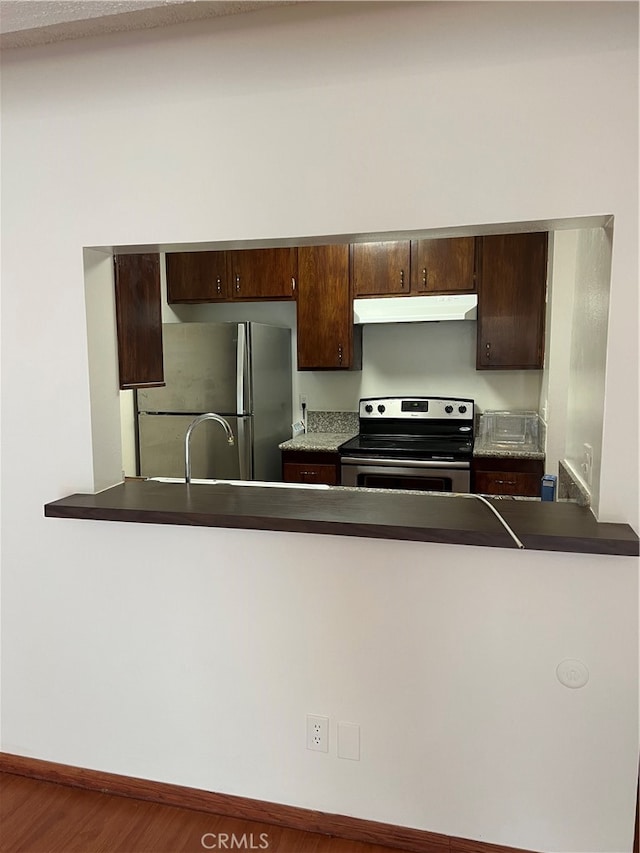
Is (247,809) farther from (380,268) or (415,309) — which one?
(380,268)

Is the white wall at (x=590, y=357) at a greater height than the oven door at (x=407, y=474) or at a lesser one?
greater

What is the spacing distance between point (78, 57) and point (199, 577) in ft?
5.46

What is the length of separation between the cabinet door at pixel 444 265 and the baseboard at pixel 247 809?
298 centimetres

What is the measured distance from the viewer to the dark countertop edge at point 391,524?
4.77ft

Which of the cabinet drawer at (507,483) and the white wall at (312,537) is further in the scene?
the cabinet drawer at (507,483)

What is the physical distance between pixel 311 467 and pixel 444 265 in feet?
5.19

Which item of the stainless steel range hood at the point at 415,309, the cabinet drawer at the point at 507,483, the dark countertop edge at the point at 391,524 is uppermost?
the stainless steel range hood at the point at 415,309

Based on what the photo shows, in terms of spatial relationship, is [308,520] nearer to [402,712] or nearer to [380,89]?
[402,712]

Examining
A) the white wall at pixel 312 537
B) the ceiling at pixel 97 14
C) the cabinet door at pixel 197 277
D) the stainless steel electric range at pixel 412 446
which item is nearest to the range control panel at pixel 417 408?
the stainless steel electric range at pixel 412 446

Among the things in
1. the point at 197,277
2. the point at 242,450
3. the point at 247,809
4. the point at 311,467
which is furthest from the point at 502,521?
the point at 197,277

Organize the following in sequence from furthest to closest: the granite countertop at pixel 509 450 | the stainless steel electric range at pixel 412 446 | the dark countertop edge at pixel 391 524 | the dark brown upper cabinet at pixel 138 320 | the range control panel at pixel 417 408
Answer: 1. the range control panel at pixel 417 408
2. the stainless steel electric range at pixel 412 446
3. the granite countertop at pixel 509 450
4. the dark brown upper cabinet at pixel 138 320
5. the dark countertop edge at pixel 391 524

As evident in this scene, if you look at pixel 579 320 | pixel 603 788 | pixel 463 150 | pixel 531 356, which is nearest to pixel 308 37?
pixel 463 150

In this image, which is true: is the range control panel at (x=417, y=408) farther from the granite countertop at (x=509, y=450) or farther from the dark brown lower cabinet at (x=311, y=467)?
the dark brown lower cabinet at (x=311, y=467)

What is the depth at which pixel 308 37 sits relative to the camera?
1.59m
